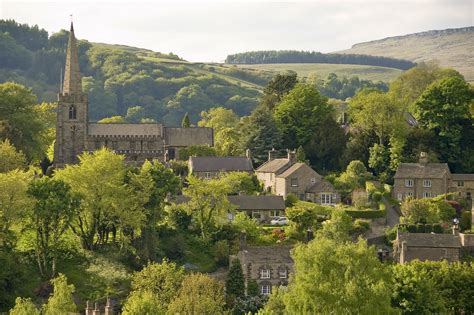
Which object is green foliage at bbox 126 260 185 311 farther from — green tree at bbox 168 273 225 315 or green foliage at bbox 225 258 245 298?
green foliage at bbox 225 258 245 298

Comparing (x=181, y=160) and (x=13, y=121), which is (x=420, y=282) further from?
(x=13, y=121)

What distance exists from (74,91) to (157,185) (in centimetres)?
3186

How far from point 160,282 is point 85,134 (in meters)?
41.5

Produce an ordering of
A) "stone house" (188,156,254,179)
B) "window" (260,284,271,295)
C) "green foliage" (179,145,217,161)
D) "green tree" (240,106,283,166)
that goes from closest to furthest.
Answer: "window" (260,284,271,295)
"stone house" (188,156,254,179)
"green tree" (240,106,283,166)
"green foliage" (179,145,217,161)

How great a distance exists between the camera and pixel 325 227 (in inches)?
3145

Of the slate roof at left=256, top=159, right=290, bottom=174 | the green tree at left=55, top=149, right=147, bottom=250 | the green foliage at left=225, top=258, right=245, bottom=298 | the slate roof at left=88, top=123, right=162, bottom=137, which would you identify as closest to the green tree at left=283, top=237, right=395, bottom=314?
the green foliage at left=225, top=258, right=245, bottom=298

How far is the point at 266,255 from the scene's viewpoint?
77.6m

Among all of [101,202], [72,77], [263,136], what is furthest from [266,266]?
[72,77]

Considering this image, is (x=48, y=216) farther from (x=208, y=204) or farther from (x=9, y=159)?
Answer: (x=9, y=159)

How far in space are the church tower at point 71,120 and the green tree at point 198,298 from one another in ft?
132

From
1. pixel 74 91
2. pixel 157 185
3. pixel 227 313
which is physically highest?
pixel 74 91

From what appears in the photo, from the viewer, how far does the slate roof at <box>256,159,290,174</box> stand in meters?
98.2

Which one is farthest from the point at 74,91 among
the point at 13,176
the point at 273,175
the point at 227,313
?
the point at 227,313

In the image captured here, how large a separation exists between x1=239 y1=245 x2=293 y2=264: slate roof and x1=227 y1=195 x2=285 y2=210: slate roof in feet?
39.4
